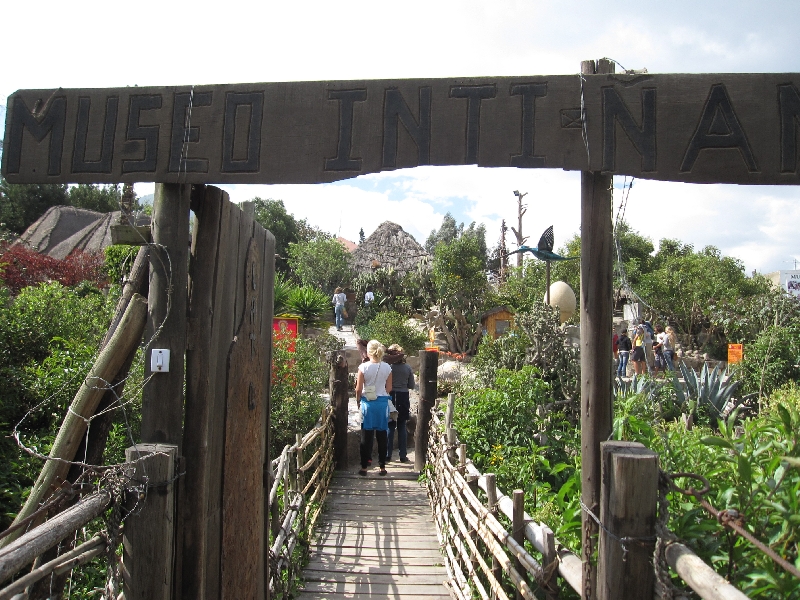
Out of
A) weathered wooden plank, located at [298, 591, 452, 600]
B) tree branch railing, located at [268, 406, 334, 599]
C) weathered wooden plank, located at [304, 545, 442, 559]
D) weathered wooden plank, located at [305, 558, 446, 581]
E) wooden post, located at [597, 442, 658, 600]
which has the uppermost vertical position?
wooden post, located at [597, 442, 658, 600]

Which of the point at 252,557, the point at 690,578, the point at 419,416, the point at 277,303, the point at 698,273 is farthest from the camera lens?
the point at 698,273

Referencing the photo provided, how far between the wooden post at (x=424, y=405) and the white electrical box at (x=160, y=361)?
614 cm

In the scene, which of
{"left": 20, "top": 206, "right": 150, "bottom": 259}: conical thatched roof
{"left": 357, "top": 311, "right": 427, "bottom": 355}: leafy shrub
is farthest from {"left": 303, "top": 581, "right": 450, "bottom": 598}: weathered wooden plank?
{"left": 20, "top": 206, "right": 150, "bottom": 259}: conical thatched roof

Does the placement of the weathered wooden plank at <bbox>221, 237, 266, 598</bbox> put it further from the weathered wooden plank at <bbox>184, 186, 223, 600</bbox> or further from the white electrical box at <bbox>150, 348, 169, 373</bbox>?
the white electrical box at <bbox>150, 348, 169, 373</bbox>

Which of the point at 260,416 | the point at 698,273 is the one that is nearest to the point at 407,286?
the point at 698,273

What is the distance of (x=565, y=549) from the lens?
9.53 feet

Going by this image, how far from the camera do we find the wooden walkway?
184 inches

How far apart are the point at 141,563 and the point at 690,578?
1.88 metres

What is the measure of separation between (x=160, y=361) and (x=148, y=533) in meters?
0.66

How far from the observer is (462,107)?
2.40 metres

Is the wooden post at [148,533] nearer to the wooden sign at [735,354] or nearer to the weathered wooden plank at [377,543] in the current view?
the weathered wooden plank at [377,543]

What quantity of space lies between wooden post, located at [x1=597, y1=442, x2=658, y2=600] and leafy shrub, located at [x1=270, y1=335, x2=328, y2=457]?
6069mm

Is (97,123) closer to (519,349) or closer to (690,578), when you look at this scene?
(690,578)

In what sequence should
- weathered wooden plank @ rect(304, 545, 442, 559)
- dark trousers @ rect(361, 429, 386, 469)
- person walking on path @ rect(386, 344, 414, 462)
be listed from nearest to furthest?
weathered wooden plank @ rect(304, 545, 442, 559) < dark trousers @ rect(361, 429, 386, 469) < person walking on path @ rect(386, 344, 414, 462)
